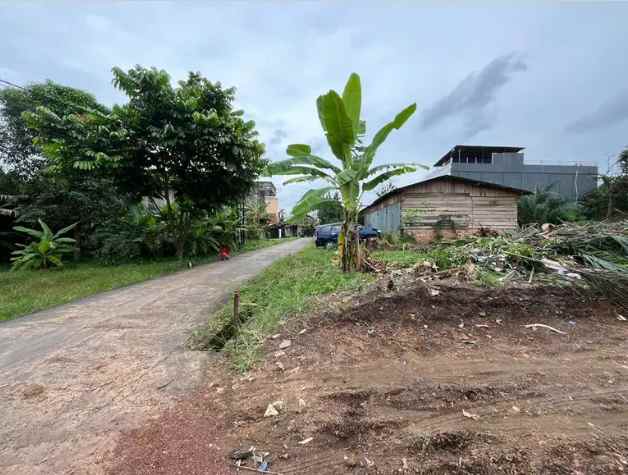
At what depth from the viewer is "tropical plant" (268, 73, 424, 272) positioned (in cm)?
464

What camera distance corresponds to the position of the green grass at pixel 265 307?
9.82 ft

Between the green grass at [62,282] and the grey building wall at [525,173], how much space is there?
24415 mm

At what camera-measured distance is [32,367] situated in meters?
2.82

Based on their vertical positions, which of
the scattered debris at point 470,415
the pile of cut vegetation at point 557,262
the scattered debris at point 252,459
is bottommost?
the scattered debris at point 252,459

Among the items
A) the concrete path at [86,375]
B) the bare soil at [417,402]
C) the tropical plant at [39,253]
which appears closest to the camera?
the bare soil at [417,402]

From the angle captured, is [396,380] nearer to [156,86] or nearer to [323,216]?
[156,86]

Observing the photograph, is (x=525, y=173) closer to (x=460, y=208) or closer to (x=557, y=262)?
(x=460, y=208)

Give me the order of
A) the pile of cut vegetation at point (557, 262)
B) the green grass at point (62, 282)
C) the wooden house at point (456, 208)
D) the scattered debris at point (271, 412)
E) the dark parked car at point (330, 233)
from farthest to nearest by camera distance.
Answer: the dark parked car at point (330, 233) < the wooden house at point (456, 208) < the green grass at point (62, 282) < the pile of cut vegetation at point (557, 262) < the scattered debris at point (271, 412)

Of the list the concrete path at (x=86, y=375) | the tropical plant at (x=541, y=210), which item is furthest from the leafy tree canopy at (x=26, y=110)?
the tropical plant at (x=541, y=210)

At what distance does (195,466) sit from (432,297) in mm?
3077

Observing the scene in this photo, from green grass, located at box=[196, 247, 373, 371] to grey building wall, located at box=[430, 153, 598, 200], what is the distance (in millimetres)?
22810

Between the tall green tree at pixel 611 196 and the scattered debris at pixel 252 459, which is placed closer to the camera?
the scattered debris at pixel 252 459

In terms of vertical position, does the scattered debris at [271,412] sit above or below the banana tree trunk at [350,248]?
below

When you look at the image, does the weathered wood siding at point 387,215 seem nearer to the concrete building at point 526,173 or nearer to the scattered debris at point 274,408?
the concrete building at point 526,173
